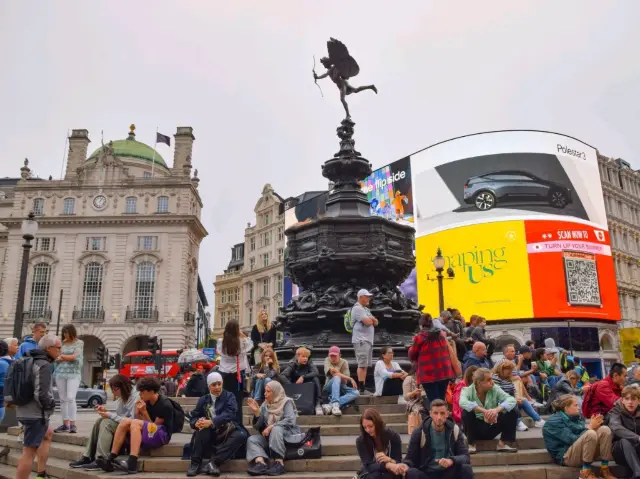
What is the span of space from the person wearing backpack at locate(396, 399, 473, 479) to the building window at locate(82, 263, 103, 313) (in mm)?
49104

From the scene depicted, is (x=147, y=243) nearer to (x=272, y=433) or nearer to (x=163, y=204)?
(x=163, y=204)

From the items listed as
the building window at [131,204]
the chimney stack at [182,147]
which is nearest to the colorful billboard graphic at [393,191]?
the chimney stack at [182,147]

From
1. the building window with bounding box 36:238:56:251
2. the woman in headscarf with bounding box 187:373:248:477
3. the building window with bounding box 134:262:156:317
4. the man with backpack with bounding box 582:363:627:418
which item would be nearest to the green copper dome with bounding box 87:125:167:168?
the building window with bounding box 36:238:56:251

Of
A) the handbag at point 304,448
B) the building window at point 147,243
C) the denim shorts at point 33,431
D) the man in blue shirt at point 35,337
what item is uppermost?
the building window at point 147,243

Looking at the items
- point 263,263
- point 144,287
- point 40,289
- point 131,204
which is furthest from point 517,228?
point 40,289

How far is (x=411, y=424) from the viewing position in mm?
7156

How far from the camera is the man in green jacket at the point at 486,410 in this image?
22.9ft

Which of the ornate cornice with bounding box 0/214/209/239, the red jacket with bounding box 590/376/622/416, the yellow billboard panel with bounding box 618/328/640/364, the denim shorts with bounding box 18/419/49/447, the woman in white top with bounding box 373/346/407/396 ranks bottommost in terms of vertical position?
the denim shorts with bounding box 18/419/49/447

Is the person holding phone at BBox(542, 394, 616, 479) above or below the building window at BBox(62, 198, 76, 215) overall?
below

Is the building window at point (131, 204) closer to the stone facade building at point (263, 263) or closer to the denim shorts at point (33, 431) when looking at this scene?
the stone facade building at point (263, 263)

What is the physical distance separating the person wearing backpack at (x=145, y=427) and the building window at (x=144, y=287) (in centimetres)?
4495

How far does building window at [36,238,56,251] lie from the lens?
5209cm

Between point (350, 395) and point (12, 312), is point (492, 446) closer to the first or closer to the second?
point (350, 395)

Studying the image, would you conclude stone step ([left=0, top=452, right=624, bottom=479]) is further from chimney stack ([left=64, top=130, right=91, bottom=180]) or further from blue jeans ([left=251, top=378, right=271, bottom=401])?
chimney stack ([left=64, top=130, right=91, bottom=180])
